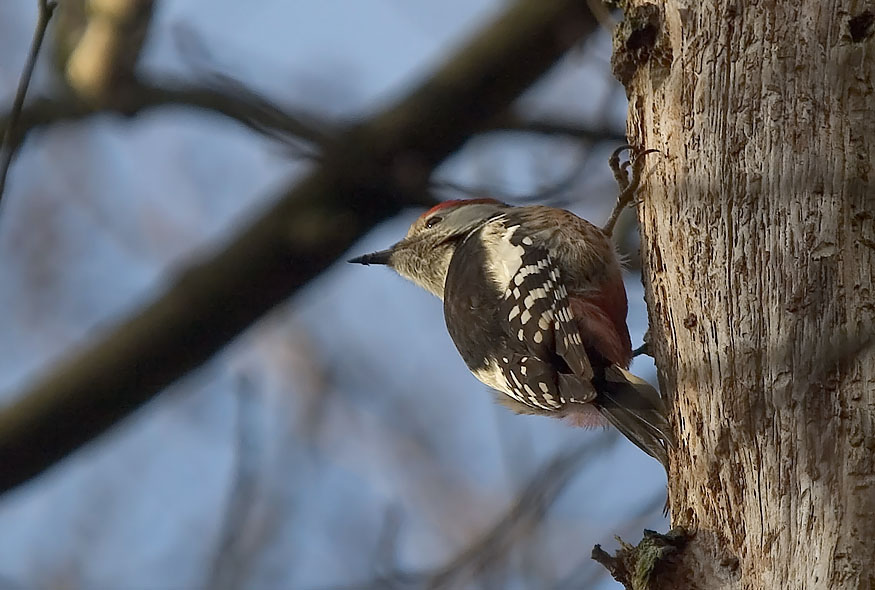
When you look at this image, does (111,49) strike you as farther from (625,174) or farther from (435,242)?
(625,174)

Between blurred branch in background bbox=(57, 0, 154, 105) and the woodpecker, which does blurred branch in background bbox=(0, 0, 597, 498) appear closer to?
the woodpecker

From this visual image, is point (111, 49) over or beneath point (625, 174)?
beneath

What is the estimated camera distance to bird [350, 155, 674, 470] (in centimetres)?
275

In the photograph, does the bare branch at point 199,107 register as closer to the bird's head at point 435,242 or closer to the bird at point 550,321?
the bird at point 550,321

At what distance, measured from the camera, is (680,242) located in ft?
7.88

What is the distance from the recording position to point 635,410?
260cm

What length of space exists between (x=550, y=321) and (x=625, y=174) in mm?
486

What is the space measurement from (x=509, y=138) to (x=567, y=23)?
0.44 metres

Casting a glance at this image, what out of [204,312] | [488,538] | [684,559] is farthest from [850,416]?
[204,312]

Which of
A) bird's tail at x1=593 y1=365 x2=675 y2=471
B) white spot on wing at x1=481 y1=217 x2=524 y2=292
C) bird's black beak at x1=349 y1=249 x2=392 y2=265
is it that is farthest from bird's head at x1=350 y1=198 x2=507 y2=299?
bird's tail at x1=593 y1=365 x2=675 y2=471

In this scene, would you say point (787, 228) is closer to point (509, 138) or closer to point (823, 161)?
point (823, 161)

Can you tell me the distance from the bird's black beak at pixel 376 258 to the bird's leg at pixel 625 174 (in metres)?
1.16

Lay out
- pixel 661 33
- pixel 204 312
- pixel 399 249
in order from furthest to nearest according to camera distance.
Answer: pixel 399 249 < pixel 204 312 < pixel 661 33

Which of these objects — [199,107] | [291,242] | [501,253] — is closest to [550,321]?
[501,253]
